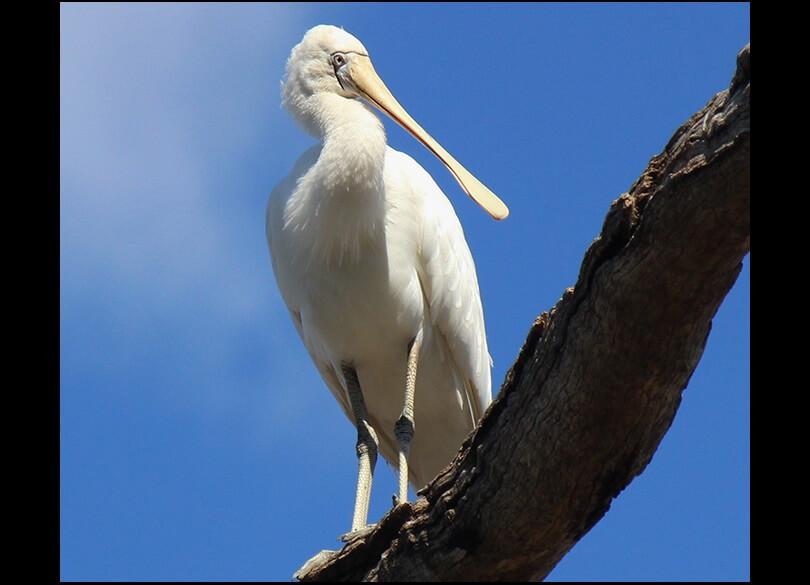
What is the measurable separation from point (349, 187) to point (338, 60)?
1316 millimetres

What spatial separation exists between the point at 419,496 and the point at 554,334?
1.15 metres

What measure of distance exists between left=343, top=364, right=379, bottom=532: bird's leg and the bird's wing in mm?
704

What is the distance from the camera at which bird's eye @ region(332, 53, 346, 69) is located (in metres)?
7.62

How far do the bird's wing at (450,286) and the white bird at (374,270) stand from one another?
1cm

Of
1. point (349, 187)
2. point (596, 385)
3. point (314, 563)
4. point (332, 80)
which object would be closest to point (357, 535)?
point (314, 563)

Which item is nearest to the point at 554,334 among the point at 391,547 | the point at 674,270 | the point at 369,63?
the point at 674,270

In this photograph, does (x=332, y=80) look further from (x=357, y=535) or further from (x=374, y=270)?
(x=357, y=535)

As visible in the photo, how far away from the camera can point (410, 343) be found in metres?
7.27

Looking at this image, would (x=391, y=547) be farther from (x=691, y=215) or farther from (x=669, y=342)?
(x=691, y=215)

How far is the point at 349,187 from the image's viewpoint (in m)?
6.77

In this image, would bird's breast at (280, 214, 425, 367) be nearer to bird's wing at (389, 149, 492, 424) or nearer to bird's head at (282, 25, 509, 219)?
bird's wing at (389, 149, 492, 424)

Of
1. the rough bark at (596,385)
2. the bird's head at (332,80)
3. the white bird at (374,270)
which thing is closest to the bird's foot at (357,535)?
the rough bark at (596,385)

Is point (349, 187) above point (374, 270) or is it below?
above

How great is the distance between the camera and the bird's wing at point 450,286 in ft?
24.2
